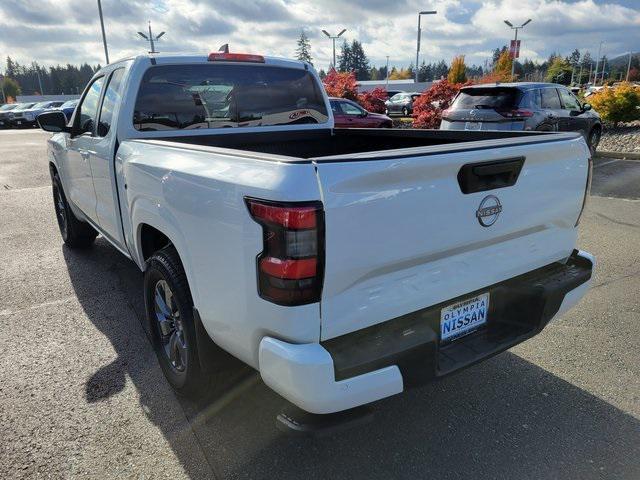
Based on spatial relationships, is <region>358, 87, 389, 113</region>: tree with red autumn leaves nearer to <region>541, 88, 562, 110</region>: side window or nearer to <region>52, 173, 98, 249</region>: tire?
<region>541, 88, 562, 110</region>: side window

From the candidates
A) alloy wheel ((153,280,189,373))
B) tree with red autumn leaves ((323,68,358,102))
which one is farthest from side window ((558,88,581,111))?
tree with red autumn leaves ((323,68,358,102))

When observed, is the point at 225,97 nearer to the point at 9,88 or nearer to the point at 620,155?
the point at 620,155

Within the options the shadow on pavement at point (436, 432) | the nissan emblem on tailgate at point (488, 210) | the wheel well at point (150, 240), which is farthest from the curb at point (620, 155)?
the wheel well at point (150, 240)

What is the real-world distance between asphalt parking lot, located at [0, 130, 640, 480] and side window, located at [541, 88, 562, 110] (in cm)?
765

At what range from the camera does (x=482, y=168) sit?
7.32ft

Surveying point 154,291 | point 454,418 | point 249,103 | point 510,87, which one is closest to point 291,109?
point 249,103

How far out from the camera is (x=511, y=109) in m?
10.2

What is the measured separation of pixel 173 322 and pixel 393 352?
4.84 feet

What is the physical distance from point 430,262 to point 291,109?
245 cm

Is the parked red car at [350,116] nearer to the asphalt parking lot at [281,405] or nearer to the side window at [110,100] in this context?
the side window at [110,100]

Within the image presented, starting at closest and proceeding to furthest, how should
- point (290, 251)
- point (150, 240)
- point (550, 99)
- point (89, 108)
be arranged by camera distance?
point (290, 251) → point (150, 240) → point (89, 108) → point (550, 99)

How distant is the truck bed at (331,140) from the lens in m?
3.68

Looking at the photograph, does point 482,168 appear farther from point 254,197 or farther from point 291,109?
point 291,109

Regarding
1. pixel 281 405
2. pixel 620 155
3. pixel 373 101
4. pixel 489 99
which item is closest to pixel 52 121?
pixel 281 405
